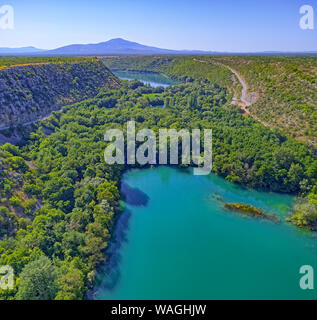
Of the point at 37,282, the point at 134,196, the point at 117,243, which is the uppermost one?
the point at 134,196

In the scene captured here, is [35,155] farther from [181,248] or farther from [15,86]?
[181,248]

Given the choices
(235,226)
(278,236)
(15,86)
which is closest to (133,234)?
(235,226)

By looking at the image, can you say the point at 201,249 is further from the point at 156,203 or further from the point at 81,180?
the point at 81,180

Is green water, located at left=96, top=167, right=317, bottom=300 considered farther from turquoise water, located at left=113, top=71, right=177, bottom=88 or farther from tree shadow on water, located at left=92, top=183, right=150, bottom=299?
turquoise water, located at left=113, top=71, right=177, bottom=88

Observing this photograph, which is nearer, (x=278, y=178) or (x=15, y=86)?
(x=278, y=178)

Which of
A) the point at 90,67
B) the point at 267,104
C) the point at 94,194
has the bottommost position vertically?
the point at 94,194

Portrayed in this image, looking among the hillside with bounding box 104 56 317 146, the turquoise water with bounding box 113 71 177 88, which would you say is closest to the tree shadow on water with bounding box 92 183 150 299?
the hillside with bounding box 104 56 317 146

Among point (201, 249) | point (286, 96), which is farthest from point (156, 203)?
point (286, 96)
